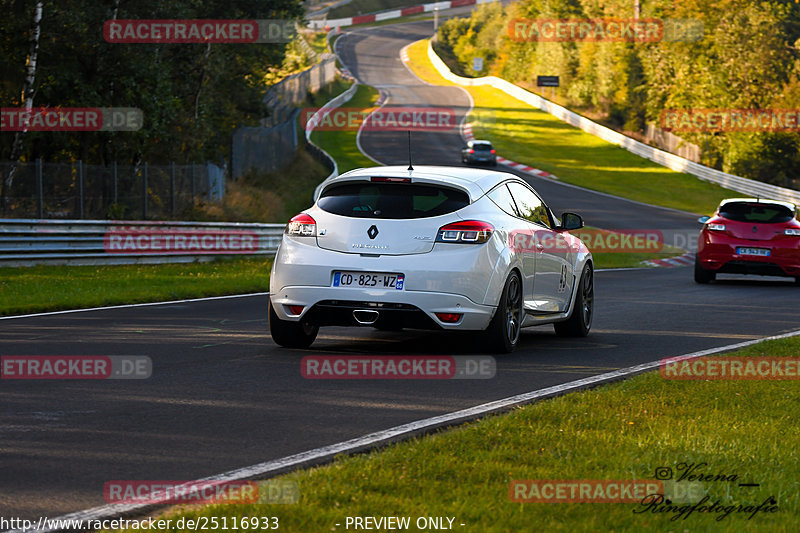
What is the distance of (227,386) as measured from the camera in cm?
854

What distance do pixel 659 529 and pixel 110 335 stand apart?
792cm

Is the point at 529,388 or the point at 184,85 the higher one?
the point at 184,85

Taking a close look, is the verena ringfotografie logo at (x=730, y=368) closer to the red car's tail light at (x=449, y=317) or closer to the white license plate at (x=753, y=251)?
the red car's tail light at (x=449, y=317)

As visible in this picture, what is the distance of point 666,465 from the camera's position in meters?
5.91

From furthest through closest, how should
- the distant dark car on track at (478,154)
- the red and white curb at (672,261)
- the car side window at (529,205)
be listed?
the distant dark car on track at (478,154) < the red and white curb at (672,261) < the car side window at (529,205)

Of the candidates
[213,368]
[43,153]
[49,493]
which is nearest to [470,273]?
[213,368]

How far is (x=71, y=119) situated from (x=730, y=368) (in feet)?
67.7

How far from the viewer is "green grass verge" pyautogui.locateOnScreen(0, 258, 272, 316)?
617 inches

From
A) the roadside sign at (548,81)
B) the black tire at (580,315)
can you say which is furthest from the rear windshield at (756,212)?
the roadside sign at (548,81)

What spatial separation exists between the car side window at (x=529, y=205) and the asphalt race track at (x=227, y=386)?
1.25 metres

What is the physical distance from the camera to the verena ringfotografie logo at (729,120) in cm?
6800

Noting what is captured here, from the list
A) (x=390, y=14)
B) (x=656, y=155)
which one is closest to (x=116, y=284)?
(x=656, y=155)

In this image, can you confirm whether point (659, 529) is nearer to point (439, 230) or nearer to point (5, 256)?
point (439, 230)

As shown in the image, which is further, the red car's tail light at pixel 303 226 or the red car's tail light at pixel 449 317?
the red car's tail light at pixel 303 226
